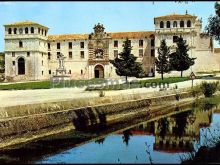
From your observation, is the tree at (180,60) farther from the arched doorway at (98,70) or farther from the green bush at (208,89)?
the arched doorway at (98,70)

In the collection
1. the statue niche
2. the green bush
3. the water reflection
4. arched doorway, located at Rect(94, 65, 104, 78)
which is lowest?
the water reflection

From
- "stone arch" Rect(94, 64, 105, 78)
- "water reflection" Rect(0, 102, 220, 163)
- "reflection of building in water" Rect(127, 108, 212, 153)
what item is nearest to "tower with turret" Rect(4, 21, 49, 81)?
"stone arch" Rect(94, 64, 105, 78)

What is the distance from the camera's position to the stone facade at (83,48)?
65625 millimetres

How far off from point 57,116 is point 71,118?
1.14m

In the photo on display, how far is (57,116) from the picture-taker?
60.2 ft

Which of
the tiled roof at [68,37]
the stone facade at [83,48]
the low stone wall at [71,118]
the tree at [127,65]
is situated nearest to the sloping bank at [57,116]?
the low stone wall at [71,118]

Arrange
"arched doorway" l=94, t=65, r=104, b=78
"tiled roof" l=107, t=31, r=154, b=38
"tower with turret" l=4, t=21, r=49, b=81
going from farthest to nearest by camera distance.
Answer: "arched doorway" l=94, t=65, r=104, b=78 → "tiled roof" l=107, t=31, r=154, b=38 → "tower with turret" l=4, t=21, r=49, b=81

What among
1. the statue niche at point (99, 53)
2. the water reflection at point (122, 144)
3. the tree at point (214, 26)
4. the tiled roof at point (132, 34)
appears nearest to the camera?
the water reflection at point (122, 144)

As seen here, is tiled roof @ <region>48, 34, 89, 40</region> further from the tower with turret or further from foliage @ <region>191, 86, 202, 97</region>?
foliage @ <region>191, 86, 202, 97</region>

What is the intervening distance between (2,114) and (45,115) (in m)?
2.25

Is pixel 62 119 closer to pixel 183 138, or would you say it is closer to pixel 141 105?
pixel 183 138

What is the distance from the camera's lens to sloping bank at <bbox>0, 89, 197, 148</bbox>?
51.2 ft

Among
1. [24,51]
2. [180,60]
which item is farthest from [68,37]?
[180,60]

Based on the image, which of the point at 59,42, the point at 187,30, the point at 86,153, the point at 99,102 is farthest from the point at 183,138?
the point at 59,42
